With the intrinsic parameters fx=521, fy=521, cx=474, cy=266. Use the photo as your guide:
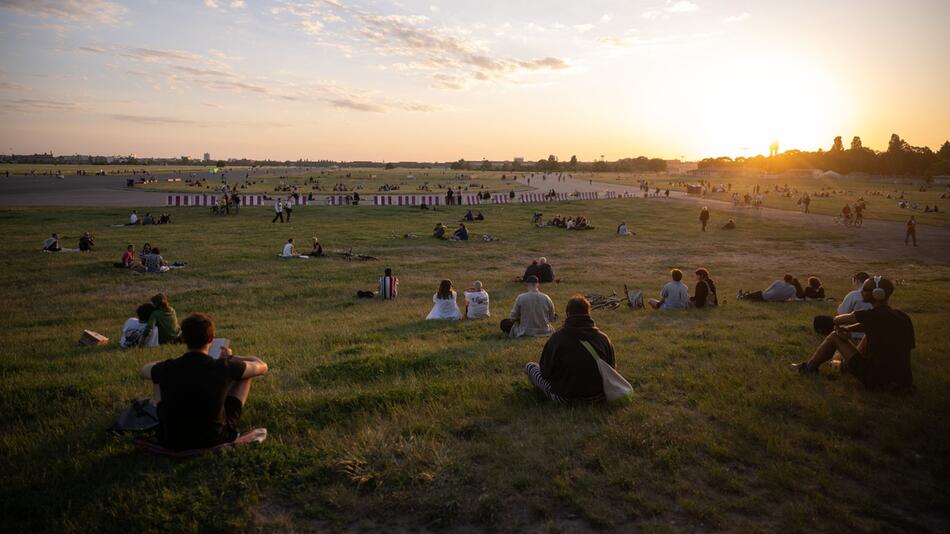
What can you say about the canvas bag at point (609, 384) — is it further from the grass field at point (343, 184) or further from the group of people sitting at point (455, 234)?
the grass field at point (343, 184)

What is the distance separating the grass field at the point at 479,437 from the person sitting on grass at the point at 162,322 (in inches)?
33.0

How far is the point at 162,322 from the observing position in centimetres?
1043

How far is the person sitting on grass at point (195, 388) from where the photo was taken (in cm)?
527

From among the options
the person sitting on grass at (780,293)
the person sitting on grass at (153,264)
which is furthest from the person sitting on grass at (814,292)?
the person sitting on grass at (153,264)

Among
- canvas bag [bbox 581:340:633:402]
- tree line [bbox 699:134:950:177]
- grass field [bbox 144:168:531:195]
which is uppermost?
tree line [bbox 699:134:950:177]

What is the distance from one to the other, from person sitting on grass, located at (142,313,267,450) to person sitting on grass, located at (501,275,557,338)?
243 inches

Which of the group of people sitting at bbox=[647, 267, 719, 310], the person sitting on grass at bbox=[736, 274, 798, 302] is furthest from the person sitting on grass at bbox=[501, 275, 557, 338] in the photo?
the person sitting on grass at bbox=[736, 274, 798, 302]

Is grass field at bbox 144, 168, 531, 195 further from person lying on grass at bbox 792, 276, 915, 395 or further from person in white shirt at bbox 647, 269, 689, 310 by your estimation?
person lying on grass at bbox 792, 276, 915, 395

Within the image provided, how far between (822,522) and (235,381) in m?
5.94

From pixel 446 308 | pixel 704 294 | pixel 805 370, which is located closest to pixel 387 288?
pixel 446 308

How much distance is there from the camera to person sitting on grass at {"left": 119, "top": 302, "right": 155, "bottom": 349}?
33.9 ft

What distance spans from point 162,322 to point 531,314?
745cm

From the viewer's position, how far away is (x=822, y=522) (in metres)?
4.62

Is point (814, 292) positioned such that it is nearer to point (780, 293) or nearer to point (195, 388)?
point (780, 293)
